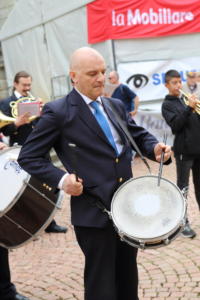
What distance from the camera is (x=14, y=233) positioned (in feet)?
11.9

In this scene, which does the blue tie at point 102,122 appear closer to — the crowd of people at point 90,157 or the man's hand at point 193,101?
the crowd of people at point 90,157

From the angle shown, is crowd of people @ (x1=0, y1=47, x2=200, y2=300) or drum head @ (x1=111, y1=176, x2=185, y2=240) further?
crowd of people @ (x1=0, y1=47, x2=200, y2=300)

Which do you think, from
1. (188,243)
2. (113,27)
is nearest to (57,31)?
(113,27)

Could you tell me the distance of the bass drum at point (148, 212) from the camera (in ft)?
7.91

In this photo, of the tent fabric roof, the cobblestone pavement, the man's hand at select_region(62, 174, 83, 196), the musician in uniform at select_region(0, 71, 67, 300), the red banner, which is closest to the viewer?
the man's hand at select_region(62, 174, 83, 196)

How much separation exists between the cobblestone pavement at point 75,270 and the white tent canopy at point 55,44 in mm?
5170

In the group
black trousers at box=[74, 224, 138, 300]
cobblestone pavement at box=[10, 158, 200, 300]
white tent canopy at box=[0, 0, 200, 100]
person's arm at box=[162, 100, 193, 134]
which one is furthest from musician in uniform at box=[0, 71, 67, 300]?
white tent canopy at box=[0, 0, 200, 100]

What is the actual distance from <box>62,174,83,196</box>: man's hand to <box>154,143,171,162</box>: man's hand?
56 centimetres

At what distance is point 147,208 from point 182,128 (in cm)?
228

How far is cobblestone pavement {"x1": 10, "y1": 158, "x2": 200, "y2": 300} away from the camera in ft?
12.2

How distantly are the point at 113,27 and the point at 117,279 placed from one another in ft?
22.9

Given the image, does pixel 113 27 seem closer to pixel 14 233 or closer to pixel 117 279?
pixel 14 233

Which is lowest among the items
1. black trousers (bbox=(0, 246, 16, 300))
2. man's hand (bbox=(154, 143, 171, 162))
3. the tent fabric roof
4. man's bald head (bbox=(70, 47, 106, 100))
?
black trousers (bbox=(0, 246, 16, 300))

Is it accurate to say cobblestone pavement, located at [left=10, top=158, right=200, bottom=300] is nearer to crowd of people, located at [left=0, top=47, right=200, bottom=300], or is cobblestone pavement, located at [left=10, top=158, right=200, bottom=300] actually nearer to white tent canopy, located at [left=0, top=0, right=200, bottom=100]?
crowd of people, located at [left=0, top=47, right=200, bottom=300]
